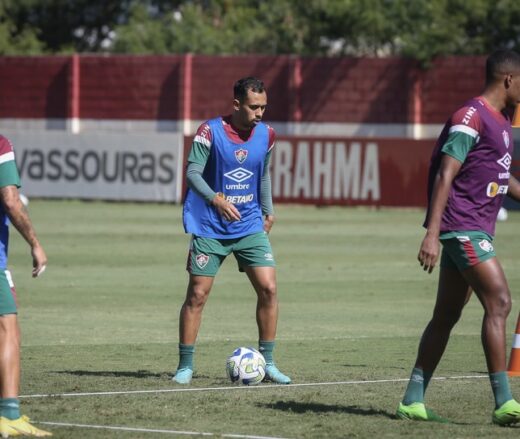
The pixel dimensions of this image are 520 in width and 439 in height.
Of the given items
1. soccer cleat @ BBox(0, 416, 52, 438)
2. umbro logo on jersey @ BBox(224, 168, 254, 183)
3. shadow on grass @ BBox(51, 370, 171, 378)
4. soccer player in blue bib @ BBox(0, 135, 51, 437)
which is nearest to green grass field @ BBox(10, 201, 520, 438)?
shadow on grass @ BBox(51, 370, 171, 378)

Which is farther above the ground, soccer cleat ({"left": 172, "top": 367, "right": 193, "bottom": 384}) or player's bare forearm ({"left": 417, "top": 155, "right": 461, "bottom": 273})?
player's bare forearm ({"left": 417, "top": 155, "right": 461, "bottom": 273})

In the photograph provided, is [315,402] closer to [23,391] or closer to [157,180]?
[23,391]

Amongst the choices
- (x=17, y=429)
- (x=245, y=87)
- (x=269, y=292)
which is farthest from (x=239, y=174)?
(x=17, y=429)

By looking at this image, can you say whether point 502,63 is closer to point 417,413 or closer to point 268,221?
point 417,413

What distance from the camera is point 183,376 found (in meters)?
9.78

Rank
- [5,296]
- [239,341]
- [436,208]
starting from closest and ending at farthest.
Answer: [5,296] → [436,208] → [239,341]

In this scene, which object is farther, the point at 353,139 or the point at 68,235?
the point at 353,139

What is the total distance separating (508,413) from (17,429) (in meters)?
2.80

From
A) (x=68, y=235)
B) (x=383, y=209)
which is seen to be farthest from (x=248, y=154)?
(x=383, y=209)

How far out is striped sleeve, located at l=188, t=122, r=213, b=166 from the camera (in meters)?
9.84

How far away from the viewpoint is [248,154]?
32.8 feet

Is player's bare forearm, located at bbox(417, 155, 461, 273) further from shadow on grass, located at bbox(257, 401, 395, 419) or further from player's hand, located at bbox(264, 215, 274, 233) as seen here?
player's hand, located at bbox(264, 215, 274, 233)

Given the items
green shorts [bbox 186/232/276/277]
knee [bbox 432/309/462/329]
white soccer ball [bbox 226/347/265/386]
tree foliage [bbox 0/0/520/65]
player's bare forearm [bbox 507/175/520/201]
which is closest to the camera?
knee [bbox 432/309/462/329]

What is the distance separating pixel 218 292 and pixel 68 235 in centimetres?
938
